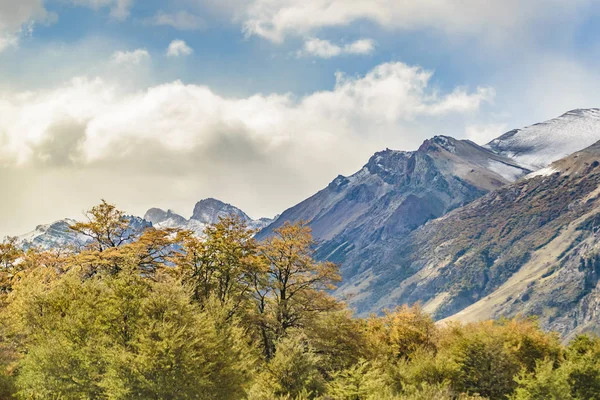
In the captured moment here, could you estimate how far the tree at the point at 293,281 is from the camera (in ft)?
235

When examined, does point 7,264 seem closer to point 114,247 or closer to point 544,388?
point 114,247

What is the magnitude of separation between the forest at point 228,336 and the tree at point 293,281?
0.20 meters

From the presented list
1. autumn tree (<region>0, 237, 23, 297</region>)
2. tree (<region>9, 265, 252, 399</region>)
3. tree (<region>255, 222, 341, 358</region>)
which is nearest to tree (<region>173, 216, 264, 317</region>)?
tree (<region>255, 222, 341, 358</region>)

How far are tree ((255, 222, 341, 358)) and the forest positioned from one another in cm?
20

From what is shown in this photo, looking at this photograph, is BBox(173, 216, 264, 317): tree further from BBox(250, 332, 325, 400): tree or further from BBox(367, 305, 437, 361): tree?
BBox(367, 305, 437, 361): tree

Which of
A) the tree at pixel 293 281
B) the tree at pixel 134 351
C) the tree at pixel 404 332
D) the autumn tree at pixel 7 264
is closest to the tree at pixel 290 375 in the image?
the tree at pixel 134 351

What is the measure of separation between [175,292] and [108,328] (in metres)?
7.47

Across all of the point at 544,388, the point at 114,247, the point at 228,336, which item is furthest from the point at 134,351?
the point at 544,388

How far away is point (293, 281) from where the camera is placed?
7569cm

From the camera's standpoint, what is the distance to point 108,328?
49.2 metres

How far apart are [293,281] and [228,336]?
23345mm

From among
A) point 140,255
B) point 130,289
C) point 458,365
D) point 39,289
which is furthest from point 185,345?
point 458,365

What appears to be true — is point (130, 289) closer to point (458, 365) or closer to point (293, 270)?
point (293, 270)

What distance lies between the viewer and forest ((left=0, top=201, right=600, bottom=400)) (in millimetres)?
47000
